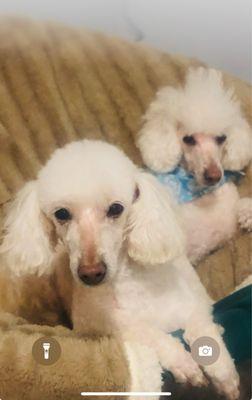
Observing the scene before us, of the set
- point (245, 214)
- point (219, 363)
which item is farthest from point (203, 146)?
point (219, 363)

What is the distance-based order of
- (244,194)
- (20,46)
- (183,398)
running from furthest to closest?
(244,194) → (20,46) → (183,398)

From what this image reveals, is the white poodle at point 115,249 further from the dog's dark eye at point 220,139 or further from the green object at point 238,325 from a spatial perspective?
the dog's dark eye at point 220,139

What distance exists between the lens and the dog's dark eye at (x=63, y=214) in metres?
0.74

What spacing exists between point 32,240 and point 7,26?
0.32 metres

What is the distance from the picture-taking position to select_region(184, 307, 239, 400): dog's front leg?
0.75m

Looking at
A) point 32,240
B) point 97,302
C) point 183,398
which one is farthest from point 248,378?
point 32,240

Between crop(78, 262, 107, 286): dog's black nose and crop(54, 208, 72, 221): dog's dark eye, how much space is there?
0.08 meters

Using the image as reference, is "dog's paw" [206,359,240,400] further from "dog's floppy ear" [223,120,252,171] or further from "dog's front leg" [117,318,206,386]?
"dog's floppy ear" [223,120,252,171]

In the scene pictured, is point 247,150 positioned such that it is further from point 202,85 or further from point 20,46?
point 20,46

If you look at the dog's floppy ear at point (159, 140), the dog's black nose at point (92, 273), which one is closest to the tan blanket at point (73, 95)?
the dog's floppy ear at point (159, 140)

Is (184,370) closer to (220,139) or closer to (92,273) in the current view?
(92,273)

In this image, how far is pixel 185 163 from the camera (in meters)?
0.96

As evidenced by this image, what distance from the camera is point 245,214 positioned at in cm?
95

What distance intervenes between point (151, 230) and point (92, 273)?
0.12m
